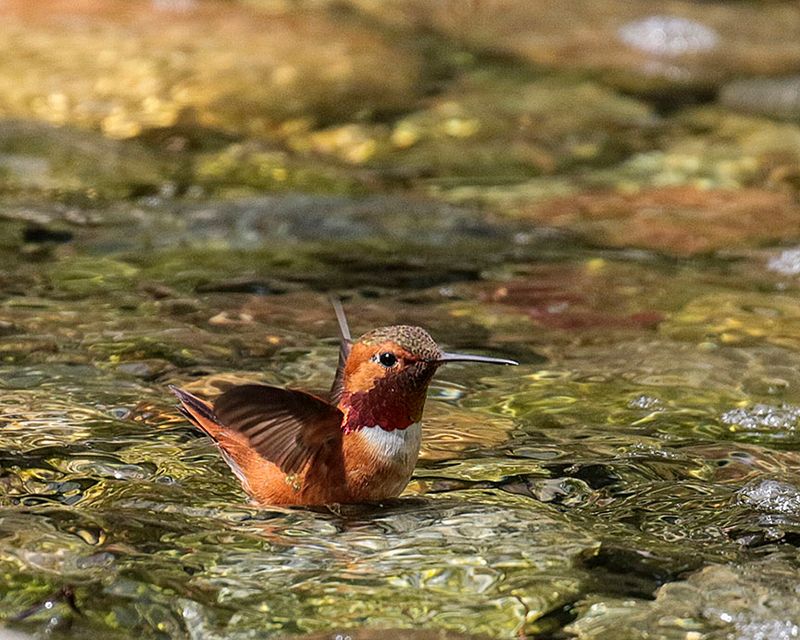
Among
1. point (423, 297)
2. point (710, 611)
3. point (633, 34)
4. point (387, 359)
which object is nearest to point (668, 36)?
point (633, 34)

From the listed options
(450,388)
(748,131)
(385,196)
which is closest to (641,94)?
(748,131)

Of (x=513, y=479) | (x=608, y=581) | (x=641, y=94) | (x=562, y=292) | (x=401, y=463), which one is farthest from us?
(x=641, y=94)

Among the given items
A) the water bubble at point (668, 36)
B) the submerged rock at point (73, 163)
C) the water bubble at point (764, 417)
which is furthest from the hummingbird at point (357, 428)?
the water bubble at point (668, 36)

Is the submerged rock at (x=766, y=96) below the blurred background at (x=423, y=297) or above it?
above

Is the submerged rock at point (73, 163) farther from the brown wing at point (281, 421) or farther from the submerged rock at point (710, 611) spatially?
the submerged rock at point (710, 611)

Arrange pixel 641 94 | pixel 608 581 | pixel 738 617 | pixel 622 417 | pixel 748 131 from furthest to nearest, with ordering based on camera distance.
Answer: pixel 641 94 → pixel 748 131 → pixel 622 417 → pixel 608 581 → pixel 738 617

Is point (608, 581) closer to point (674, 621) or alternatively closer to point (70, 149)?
point (674, 621)

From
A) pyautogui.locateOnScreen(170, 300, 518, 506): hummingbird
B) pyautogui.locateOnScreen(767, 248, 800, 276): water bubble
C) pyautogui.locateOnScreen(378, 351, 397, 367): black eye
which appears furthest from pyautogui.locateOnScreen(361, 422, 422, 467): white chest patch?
pyautogui.locateOnScreen(767, 248, 800, 276): water bubble

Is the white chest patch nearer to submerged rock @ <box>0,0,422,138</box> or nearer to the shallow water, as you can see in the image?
the shallow water
